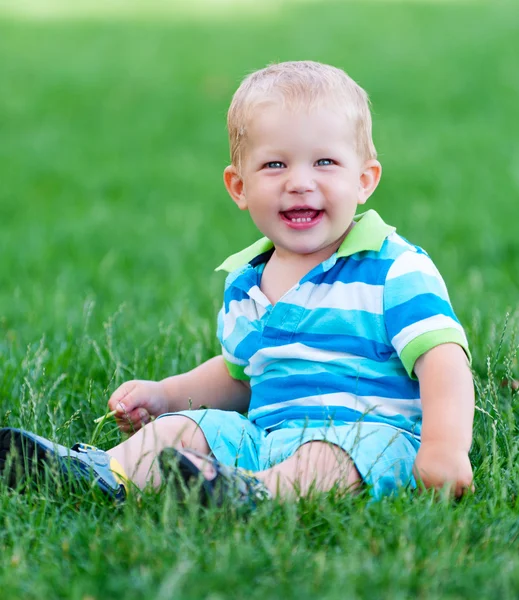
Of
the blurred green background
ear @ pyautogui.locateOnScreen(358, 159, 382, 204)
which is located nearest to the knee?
ear @ pyautogui.locateOnScreen(358, 159, 382, 204)

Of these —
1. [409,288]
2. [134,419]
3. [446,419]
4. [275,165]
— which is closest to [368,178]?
[275,165]

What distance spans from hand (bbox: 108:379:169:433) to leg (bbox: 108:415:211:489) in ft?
0.80

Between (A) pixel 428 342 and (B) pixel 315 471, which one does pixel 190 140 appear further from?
(B) pixel 315 471

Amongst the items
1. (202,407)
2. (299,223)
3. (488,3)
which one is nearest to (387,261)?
(299,223)

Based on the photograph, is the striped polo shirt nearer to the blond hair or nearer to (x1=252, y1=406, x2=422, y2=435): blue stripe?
(x1=252, y1=406, x2=422, y2=435): blue stripe

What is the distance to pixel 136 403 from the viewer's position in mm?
3066

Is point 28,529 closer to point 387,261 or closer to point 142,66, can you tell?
point 387,261

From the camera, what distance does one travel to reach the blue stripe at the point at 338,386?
2.76 meters

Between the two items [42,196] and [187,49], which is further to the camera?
[187,49]

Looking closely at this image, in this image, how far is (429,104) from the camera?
11.5m

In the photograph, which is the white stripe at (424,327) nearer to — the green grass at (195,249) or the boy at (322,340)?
the boy at (322,340)

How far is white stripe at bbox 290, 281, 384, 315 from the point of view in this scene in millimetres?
2754

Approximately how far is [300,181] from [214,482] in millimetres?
874

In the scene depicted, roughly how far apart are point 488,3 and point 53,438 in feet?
52.0
